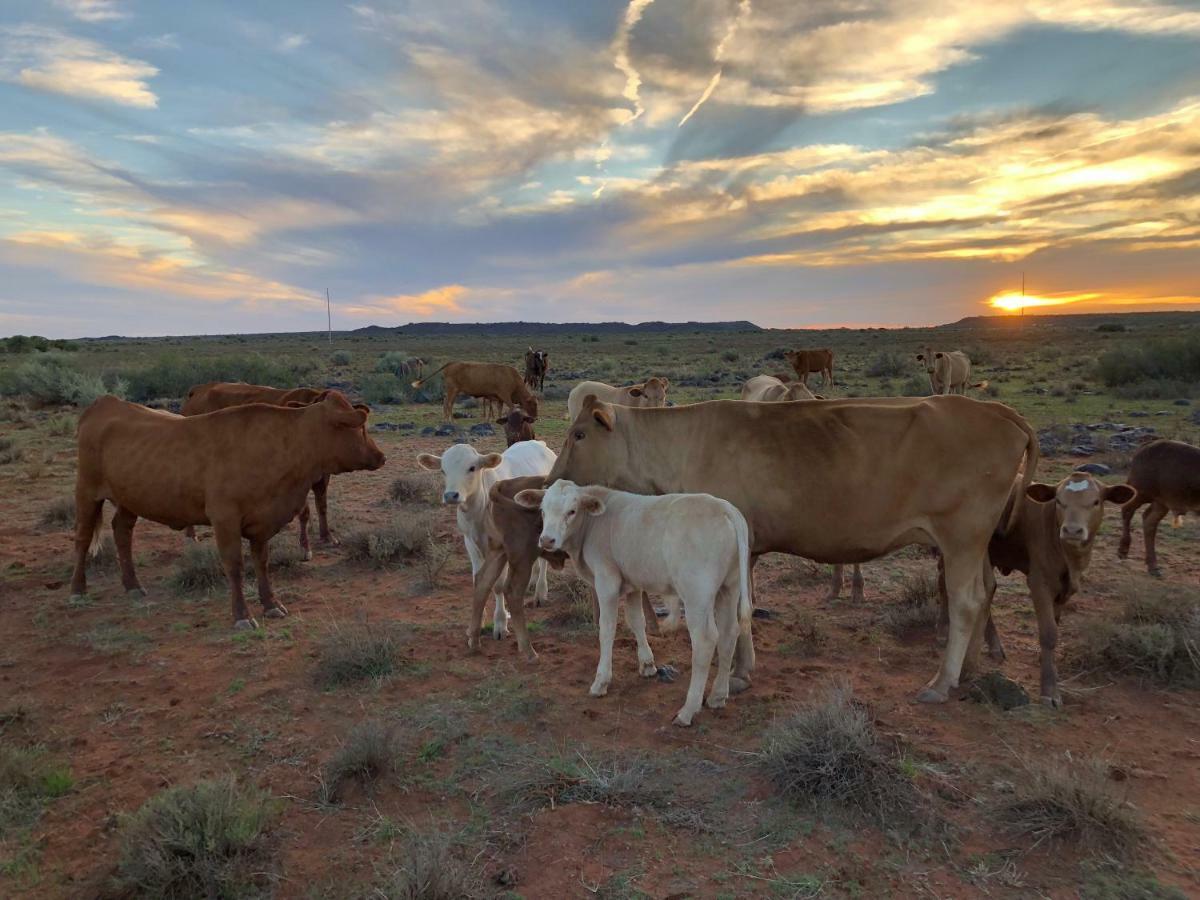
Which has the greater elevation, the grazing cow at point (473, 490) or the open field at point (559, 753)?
the grazing cow at point (473, 490)

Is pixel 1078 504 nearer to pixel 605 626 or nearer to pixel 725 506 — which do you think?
pixel 725 506

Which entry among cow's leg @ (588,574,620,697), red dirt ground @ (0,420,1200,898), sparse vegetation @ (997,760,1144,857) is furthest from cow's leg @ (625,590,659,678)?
sparse vegetation @ (997,760,1144,857)

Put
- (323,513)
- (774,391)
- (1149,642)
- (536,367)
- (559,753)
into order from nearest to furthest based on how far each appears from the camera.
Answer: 1. (559,753)
2. (1149,642)
3. (323,513)
4. (774,391)
5. (536,367)

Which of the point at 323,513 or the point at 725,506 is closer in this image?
the point at 725,506

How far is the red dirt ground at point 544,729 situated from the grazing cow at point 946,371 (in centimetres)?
1687

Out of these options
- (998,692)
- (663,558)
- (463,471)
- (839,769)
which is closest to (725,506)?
(663,558)

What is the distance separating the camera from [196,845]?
356 cm

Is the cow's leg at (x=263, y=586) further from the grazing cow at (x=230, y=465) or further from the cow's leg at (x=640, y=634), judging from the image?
the cow's leg at (x=640, y=634)

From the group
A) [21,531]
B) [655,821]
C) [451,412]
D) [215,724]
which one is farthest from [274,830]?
[451,412]

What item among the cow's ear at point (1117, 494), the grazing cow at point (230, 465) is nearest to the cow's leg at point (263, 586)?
the grazing cow at point (230, 465)

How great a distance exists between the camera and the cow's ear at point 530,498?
574 centimetres

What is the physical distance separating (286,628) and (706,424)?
14.3ft

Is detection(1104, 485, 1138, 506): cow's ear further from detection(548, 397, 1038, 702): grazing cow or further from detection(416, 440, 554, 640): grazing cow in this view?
detection(416, 440, 554, 640): grazing cow

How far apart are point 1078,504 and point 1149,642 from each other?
1.21 m
